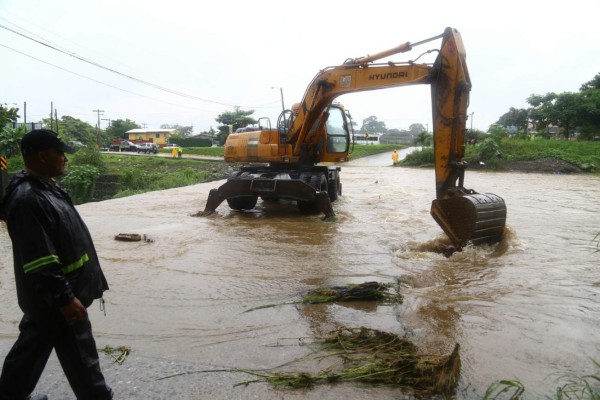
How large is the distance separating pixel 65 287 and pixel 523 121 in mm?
50813

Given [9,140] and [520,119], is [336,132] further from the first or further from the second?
[520,119]

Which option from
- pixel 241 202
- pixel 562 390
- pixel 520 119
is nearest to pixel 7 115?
pixel 241 202

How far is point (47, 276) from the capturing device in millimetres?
2412

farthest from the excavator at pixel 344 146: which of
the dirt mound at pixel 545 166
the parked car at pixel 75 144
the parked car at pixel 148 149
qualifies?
the parked car at pixel 148 149

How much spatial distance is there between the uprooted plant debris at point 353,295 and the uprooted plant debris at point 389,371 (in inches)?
45.3

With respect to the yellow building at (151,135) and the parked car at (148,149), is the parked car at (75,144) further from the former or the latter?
the yellow building at (151,135)

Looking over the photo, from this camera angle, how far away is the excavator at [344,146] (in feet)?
22.5

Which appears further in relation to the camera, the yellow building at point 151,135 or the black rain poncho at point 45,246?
the yellow building at point 151,135

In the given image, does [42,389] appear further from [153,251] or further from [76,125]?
[76,125]

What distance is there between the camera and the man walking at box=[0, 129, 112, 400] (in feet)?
8.00

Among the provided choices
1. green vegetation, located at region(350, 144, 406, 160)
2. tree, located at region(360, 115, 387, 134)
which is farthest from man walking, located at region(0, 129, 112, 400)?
tree, located at region(360, 115, 387, 134)

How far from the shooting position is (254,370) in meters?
3.36

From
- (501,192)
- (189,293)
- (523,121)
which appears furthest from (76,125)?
(189,293)

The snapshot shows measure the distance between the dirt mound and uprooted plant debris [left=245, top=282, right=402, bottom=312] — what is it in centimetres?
2464
